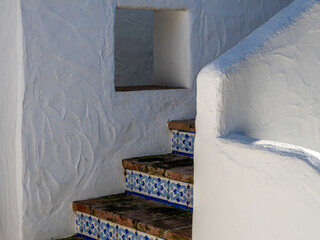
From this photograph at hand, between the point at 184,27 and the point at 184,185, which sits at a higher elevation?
the point at 184,27

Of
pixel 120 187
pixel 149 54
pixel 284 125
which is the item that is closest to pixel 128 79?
pixel 149 54

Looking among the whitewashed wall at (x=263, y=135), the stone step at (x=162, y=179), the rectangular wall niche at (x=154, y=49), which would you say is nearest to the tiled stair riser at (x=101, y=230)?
the stone step at (x=162, y=179)

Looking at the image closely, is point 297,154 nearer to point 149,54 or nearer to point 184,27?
point 184,27

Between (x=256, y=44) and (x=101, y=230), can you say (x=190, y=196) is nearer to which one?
(x=101, y=230)

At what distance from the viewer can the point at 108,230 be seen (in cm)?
335

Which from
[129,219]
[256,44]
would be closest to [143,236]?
[129,219]

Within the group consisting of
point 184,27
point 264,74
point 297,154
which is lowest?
point 297,154

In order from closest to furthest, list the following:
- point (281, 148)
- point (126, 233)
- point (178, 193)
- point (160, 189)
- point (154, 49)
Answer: point (281, 148), point (126, 233), point (178, 193), point (160, 189), point (154, 49)

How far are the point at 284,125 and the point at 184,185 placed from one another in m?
0.74

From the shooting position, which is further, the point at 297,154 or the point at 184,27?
the point at 184,27

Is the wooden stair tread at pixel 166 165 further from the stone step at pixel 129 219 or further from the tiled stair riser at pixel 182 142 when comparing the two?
the stone step at pixel 129 219

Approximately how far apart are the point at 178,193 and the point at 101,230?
1.67 feet

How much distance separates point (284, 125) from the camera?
2.86m

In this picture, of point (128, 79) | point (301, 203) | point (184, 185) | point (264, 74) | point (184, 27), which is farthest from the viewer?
point (128, 79)
